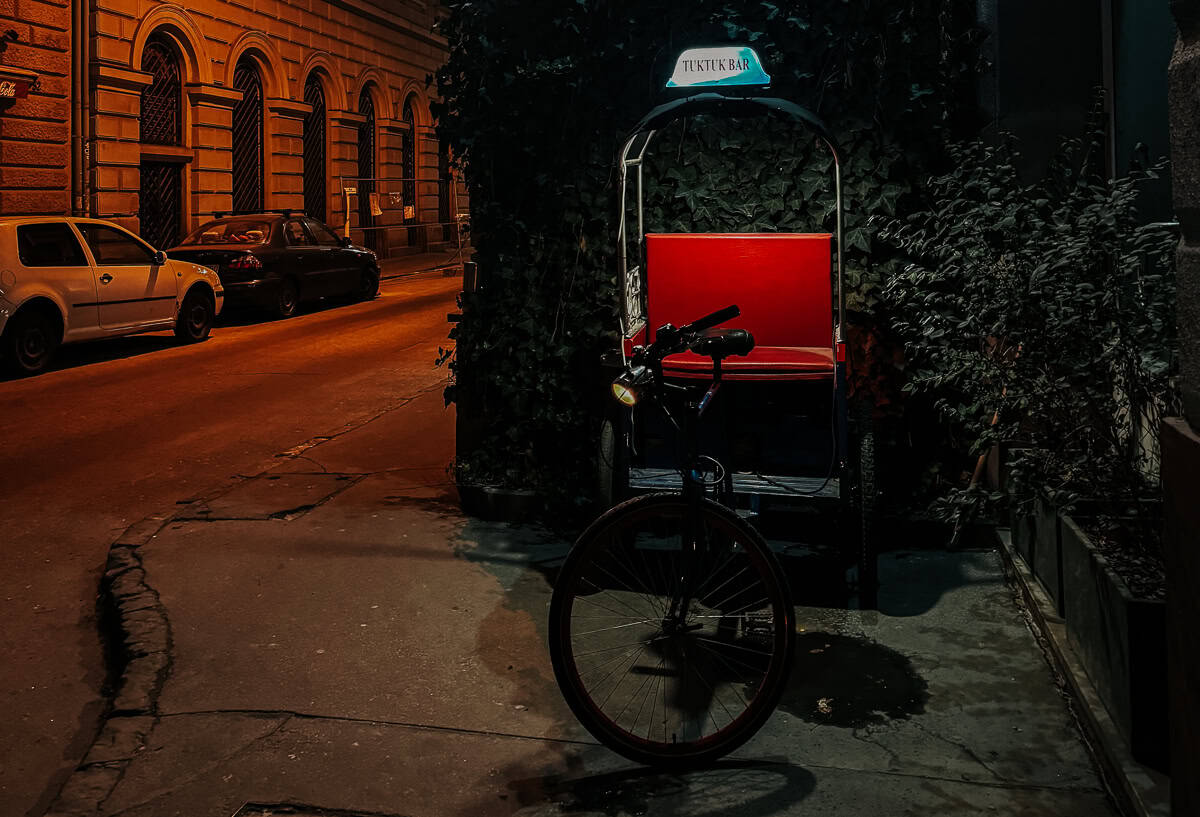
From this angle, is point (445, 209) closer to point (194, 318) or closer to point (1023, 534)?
point (194, 318)

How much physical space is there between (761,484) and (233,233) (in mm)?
16656

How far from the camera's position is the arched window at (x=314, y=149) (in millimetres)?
31781

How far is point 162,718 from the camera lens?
14.6ft

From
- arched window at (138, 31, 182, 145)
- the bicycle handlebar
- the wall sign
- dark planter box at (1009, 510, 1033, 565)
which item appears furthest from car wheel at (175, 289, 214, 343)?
the bicycle handlebar

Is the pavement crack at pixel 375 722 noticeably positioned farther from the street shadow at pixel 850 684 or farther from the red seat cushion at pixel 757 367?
the red seat cushion at pixel 757 367

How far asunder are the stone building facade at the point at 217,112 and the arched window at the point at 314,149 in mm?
37

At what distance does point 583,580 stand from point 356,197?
98.7ft

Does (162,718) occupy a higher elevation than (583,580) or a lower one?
lower

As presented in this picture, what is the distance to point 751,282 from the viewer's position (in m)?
6.46

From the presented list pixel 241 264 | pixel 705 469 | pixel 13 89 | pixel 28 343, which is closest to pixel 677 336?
pixel 705 469

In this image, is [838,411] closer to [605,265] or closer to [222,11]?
[605,265]

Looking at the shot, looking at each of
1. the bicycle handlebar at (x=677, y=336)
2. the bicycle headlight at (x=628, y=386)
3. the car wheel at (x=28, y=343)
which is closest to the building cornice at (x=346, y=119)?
the car wheel at (x=28, y=343)

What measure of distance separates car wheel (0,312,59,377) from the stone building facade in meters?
4.73

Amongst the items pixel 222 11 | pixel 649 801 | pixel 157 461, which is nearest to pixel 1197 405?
pixel 649 801
